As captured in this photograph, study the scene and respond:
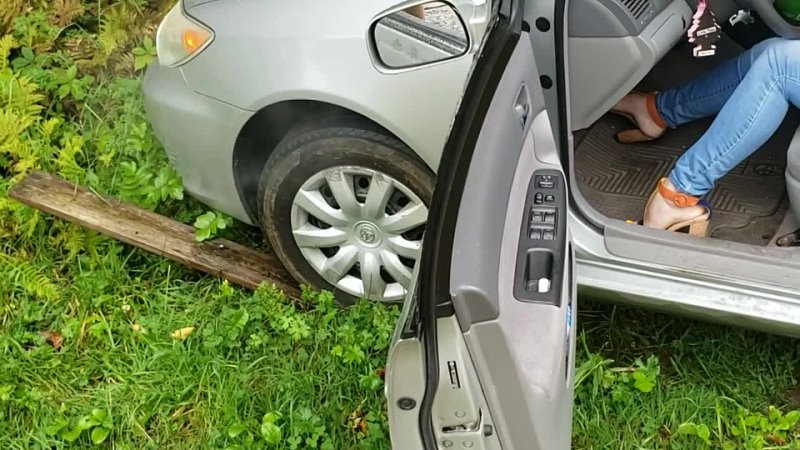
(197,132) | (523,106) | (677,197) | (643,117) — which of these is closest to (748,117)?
(677,197)

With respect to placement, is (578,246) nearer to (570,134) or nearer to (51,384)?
(570,134)

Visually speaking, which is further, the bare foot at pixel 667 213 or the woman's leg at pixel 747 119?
the bare foot at pixel 667 213

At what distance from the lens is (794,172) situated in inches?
95.1

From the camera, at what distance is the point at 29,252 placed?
3375mm

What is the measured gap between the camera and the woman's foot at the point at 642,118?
9.80 ft

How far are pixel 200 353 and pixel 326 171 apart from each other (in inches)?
30.7

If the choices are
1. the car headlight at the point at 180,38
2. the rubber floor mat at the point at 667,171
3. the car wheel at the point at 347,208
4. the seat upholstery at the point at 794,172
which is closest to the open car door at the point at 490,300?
the car wheel at the point at 347,208

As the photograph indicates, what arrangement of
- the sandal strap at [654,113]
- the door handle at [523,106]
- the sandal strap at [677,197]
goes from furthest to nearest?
the sandal strap at [654,113] → the sandal strap at [677,197] → the door handle at [523,106]

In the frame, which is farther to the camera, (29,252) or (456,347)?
(29,252)

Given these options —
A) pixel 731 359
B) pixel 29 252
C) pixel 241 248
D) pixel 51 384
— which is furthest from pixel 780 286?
pixel 29 252

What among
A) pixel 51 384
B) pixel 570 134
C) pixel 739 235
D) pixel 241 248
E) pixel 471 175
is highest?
pixel 471 175

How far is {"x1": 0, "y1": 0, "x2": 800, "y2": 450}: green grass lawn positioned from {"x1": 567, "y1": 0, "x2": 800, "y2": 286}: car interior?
383mm

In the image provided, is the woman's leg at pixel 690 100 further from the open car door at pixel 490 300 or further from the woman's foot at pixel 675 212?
the open car door at pixel 490 300

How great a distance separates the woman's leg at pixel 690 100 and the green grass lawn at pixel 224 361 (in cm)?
64
